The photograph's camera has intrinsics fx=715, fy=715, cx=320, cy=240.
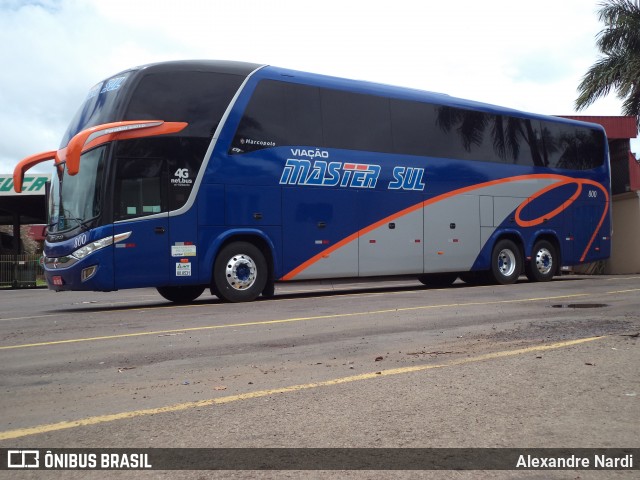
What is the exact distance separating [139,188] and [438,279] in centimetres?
1001

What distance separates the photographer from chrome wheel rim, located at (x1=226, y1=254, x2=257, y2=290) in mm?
13648

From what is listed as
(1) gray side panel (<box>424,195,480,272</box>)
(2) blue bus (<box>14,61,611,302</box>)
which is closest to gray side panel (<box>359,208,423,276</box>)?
(2) blue bus (<box>14,61,611,302</box>)

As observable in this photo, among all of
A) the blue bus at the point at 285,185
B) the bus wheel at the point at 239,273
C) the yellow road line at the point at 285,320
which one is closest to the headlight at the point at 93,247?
the blue bus at the point at 285,185

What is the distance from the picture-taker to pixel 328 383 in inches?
224

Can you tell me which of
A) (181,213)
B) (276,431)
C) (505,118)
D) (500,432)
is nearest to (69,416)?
(276,431)

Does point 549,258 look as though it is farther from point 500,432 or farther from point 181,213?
point 500,432

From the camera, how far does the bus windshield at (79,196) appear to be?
12.5 meters

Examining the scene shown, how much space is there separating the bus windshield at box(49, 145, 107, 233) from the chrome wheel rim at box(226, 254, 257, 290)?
8.83 ft

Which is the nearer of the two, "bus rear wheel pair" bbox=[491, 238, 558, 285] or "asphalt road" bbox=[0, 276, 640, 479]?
"asphalt road" bbox=[0, 276, 640, 479]

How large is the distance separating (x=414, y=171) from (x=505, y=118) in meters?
3.94

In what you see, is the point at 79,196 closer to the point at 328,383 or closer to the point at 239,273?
the point at 239,273

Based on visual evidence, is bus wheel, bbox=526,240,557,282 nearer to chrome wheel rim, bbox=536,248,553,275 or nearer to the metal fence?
chrome wheel rim, bbox=536,248,553,275

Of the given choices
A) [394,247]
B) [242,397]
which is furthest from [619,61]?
[242,397]

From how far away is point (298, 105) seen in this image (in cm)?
1488
